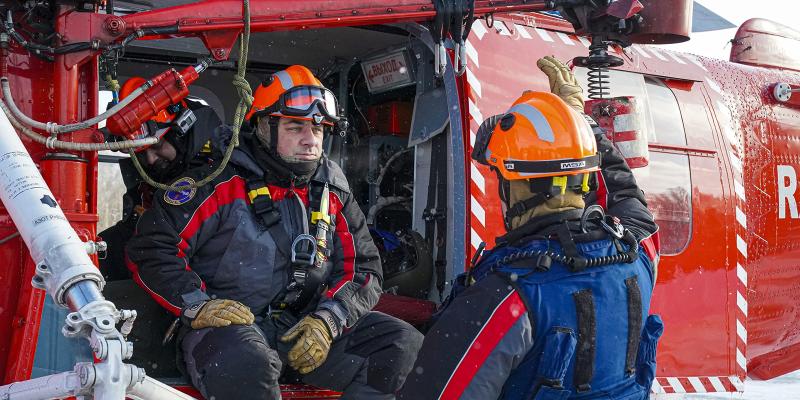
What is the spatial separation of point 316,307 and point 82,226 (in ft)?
3.74

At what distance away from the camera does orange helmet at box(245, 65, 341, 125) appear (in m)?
3.90

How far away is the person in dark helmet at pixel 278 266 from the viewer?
3537 mm

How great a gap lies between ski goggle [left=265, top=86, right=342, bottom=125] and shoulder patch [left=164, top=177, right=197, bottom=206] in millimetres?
498

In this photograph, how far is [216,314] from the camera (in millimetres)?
3490

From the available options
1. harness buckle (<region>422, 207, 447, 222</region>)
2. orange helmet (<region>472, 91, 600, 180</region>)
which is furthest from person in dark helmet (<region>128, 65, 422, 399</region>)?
orange helmet (<region>472, 91, 600, 180</region>)

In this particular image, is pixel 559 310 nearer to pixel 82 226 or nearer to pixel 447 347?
pixel 447 347

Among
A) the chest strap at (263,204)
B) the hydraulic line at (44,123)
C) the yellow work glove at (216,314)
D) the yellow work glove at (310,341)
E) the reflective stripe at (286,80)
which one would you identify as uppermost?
the reflective stripe at (286,80)

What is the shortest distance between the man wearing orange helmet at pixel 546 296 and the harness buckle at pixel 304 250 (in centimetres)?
125

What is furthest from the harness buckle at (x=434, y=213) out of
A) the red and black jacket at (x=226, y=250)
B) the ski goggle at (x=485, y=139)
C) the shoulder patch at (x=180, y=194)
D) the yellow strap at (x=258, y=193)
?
the ski goggle at (x=485, y=139)

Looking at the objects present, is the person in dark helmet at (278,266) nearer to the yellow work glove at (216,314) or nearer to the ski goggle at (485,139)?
the yellow work glove at (216,314)

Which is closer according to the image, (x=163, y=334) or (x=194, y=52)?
(x=163, y=334)

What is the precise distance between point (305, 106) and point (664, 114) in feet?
8.02

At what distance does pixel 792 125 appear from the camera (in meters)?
6.21

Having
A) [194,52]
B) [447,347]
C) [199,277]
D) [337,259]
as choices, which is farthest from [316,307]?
[194,52]
